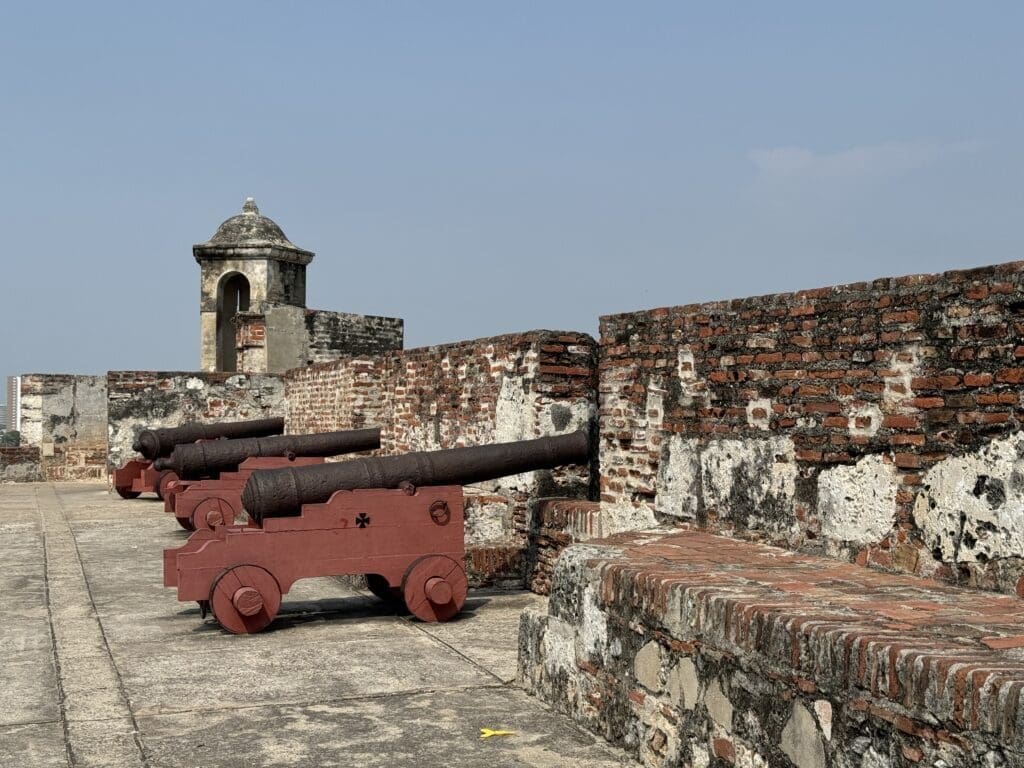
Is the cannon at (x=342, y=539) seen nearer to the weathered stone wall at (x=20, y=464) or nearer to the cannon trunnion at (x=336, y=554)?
the cannon trunnion at (x=336, y=554)

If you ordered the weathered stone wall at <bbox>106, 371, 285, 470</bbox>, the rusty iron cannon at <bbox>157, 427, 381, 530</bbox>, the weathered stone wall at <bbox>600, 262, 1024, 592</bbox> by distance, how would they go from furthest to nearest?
the weathered stone wall at <bbox>106, 371, 285, 470</bbox>
the rusty iron cannon at <bbox>157, 427, 381, 530</bbox>
the weathered stone wall at <bbox>600, 262, 1024, 592</bbox>

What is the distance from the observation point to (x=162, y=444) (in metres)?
15.4

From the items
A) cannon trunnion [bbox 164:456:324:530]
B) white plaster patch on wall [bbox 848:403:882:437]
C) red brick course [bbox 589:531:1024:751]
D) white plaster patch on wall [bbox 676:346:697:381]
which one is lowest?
red brick course [bbox 589:531:1024:751]

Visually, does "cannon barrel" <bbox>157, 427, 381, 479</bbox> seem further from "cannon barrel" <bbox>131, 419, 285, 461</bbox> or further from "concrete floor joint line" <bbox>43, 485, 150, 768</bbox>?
"cannon barrel" <bbox>131, 419, 285, 461</bbox>

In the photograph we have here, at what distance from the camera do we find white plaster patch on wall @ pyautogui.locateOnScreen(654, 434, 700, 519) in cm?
596

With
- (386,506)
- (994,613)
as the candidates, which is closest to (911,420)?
(994,613)

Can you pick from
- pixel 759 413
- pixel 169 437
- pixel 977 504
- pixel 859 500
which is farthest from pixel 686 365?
pixel 169 437

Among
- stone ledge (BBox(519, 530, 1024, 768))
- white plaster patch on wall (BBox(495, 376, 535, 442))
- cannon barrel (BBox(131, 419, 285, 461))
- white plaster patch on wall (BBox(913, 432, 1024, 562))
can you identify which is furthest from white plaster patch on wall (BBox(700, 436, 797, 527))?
cannon barrel (BBox(131, 419, 285, 461))

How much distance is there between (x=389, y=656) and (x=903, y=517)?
275cm

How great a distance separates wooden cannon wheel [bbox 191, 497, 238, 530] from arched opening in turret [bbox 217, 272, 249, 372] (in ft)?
45.0

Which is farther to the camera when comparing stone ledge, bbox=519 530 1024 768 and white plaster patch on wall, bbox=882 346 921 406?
white plaster patch on wall, bbox=882 346 921 406

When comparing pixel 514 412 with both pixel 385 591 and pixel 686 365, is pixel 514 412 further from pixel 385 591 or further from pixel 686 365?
pixel 686 365

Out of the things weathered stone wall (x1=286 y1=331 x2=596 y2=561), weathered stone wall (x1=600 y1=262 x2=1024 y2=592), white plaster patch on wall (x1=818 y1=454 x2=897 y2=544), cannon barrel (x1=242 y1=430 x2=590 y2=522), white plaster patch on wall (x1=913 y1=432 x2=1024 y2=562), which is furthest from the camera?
weathered stone wall (x1=286 y1=331 x2=596 y2=561)

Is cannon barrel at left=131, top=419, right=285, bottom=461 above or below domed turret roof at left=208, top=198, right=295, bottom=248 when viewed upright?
below
